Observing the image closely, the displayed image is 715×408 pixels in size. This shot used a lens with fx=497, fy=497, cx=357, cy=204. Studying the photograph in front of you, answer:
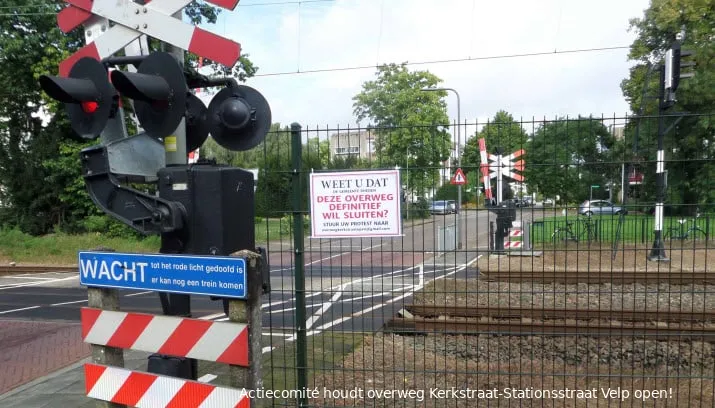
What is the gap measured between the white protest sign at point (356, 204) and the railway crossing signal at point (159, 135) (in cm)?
57

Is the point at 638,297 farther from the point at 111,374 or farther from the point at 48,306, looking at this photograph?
the point at 48,306

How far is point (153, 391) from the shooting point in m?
2.85

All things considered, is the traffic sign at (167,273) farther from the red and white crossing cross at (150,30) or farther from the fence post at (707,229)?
the fence post at (707,229)

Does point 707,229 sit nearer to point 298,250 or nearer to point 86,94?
point 298,250

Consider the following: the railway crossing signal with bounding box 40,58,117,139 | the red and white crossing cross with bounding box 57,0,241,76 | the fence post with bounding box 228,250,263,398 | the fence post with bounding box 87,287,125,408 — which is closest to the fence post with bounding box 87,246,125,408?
the fence post with bounding box 87,287,125,408

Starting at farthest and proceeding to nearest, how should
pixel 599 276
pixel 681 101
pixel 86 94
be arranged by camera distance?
pixel 681 101 < pixel 599 276 < pixel 86 94

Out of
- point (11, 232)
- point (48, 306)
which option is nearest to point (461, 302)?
point (48, 306)

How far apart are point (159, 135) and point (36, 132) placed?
23.7 metres

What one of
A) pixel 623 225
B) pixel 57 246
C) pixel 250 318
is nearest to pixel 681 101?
pixel 623 225

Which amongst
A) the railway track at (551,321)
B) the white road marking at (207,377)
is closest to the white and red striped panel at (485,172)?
the railway track at (551,321)

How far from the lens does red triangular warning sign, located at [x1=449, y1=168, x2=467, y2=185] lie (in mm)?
3623

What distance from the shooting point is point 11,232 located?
66.6ft

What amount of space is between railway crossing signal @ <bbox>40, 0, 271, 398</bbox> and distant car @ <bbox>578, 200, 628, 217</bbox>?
91.3 inches

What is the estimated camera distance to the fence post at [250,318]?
260cm
